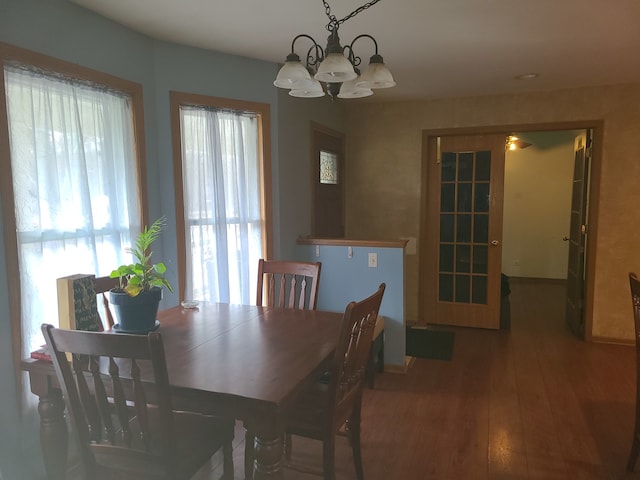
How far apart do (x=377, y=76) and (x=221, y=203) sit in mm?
1657

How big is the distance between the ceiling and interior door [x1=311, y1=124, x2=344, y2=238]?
95 centimetres

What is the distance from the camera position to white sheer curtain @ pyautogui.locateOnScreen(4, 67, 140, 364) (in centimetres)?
207

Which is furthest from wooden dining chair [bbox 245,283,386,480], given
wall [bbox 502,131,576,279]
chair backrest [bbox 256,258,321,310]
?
wall [bbox 502,131,576,279]

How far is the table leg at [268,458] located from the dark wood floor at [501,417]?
34.8 inches

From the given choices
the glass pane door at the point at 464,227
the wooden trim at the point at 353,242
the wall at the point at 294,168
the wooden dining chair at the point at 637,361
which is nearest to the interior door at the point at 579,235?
the glass pane door at the point at 464,227

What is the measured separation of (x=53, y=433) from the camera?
1.73 meters

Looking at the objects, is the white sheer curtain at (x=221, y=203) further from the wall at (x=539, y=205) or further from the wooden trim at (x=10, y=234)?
the wall at (x=539, y=205)

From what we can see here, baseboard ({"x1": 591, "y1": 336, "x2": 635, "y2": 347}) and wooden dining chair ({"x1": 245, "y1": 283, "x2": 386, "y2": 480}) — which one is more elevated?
wooden dining chair ({"x1": 245, "y1": 283, "x2": 386, "y2": 480})

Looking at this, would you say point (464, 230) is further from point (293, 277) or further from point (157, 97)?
point (157, 97)

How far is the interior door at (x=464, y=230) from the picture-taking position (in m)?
4.61

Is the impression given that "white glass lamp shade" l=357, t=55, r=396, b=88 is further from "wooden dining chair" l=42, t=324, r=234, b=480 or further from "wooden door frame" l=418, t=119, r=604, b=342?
"wooden door frame" l=418, t=119, r=604, b=342

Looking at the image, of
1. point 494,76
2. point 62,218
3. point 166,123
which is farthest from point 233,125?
point 494,76

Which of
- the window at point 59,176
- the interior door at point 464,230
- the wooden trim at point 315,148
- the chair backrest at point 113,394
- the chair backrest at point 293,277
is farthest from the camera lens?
the interior door at point 464,230

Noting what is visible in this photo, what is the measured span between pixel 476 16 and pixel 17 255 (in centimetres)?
258
